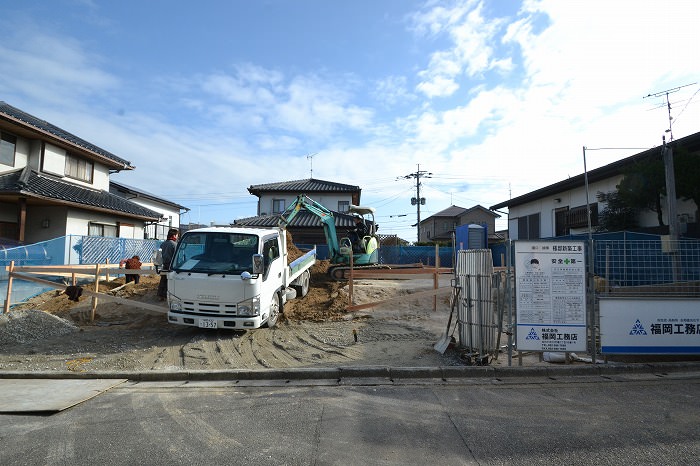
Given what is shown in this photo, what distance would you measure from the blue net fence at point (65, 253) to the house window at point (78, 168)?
4142mm

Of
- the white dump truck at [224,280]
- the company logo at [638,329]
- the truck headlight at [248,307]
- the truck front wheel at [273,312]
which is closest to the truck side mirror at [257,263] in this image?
the white dump truck at [224,280]

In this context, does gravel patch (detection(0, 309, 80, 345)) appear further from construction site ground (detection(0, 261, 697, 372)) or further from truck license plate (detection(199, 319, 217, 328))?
truck license plate (detection(199, 319, 217, 328))

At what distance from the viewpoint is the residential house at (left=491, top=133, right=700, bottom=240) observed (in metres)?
14.7

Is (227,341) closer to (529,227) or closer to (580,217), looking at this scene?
(580,217)

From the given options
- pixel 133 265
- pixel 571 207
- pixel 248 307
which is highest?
pixel 571 207

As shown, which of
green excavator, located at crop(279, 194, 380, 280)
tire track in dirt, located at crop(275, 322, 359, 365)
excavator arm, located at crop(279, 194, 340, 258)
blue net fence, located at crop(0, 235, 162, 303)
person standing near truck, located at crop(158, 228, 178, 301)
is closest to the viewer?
tire track in dirt, located at crop(275, 322, 359, 365)

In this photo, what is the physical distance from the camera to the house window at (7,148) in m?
15.0

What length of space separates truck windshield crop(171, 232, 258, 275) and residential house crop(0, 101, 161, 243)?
9202mm

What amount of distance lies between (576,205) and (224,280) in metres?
19.1

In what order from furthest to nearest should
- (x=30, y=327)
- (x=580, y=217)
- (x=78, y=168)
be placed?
(x=580, y=217) < (x=78, y=168) < (x=30, y=327)

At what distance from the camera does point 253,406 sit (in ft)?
16.3

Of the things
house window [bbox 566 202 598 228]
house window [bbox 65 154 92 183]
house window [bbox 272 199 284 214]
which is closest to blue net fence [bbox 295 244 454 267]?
house window [bbox 272 199 284 214]

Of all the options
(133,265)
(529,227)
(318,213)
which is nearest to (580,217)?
(529,227)

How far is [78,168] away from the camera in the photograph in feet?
60.8
